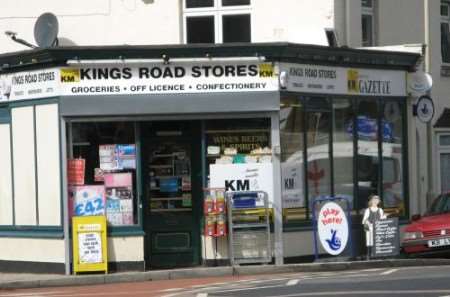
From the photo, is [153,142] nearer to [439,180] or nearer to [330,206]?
[330,206]

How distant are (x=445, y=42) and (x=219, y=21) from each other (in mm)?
6717

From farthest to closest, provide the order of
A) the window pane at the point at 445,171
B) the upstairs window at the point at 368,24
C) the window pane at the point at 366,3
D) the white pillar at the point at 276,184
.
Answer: the window pane at the point at 445,171, the upstairs window at the point at 368,24, the window pane at the point at 366,3, the white pillar at the point at 276,184

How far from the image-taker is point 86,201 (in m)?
18.2

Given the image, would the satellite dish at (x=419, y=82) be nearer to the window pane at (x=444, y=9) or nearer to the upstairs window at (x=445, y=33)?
the upstairs window at (x=445, y=33)

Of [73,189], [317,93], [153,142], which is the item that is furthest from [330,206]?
[73,189]

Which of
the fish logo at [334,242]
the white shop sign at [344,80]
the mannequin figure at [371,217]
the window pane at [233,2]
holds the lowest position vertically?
the fish logo at [334,242]

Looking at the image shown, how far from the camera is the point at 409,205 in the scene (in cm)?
2055

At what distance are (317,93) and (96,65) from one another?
447 centimetres

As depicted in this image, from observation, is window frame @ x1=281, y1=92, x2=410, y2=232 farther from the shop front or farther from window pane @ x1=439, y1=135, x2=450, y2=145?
window pane @ x1=439, y1=135, x2=450, y2=145

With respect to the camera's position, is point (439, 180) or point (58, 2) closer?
point (58, 2)

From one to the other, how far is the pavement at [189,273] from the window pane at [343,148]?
2.13 m

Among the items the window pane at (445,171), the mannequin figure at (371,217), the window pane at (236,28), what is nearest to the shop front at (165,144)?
the mannequin figure at (371,217)

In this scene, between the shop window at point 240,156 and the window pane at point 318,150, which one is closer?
the shop window at point 240,156

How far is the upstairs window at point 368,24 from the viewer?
21.2 meters
